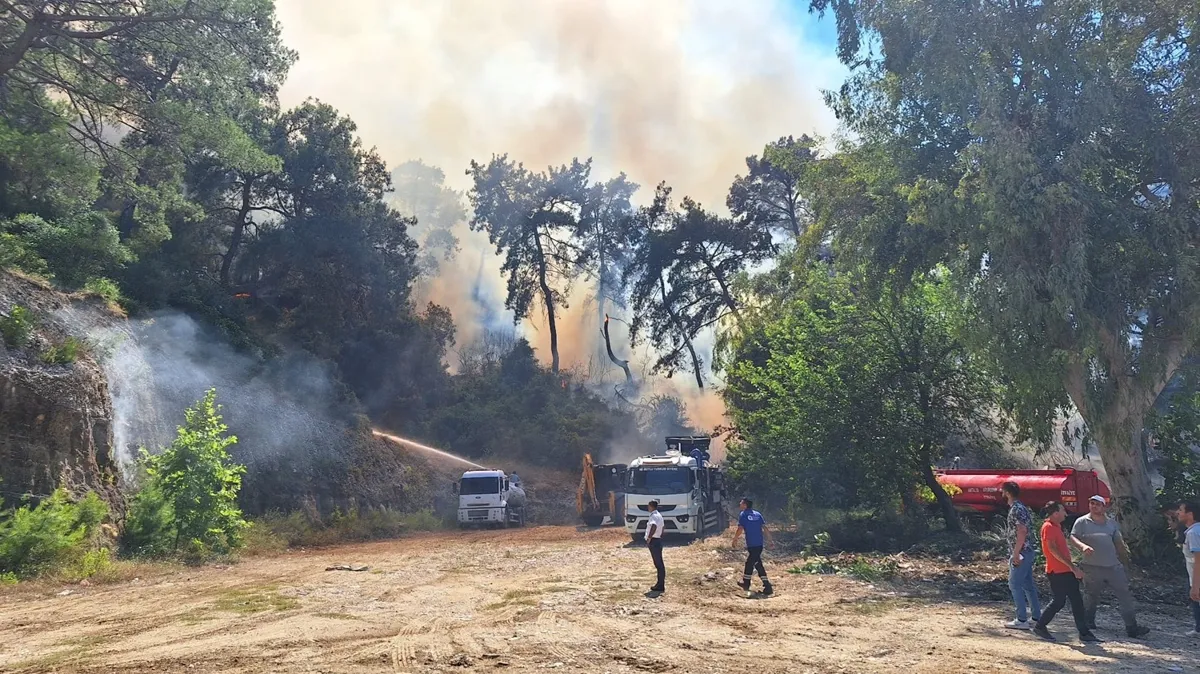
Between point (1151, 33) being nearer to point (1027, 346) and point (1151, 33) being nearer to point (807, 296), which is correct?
point (1027, 346)

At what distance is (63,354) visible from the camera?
17.7m

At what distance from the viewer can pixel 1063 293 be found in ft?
38.5

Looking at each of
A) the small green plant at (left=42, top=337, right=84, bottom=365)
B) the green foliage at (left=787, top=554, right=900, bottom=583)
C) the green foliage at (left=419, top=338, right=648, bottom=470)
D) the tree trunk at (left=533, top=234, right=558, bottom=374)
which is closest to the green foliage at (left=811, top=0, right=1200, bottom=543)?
the green foliage at (left=787, top=554, right=900, bottom=583)

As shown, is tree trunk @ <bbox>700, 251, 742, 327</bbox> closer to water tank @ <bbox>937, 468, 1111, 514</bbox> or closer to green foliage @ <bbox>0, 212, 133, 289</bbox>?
A: water tank @ <bbox>937, 468, 1111, 514</bbox>

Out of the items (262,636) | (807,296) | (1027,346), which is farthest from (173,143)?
(1027,346)

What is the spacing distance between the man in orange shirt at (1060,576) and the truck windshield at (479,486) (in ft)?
77.9

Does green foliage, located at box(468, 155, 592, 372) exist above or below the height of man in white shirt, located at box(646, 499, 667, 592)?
above

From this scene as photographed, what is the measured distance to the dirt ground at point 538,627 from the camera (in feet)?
26.8

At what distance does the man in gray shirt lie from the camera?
9156 mm

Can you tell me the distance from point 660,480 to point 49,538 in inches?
581

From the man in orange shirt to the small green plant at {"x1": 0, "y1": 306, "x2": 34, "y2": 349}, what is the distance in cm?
1976

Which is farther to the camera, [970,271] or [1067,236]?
[970,271]

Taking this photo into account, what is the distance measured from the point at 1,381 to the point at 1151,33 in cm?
2212

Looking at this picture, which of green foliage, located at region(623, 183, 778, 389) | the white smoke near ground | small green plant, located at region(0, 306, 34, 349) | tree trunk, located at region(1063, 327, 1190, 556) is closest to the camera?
tree trunk, located at region(1063, 327, 1190, 556)
